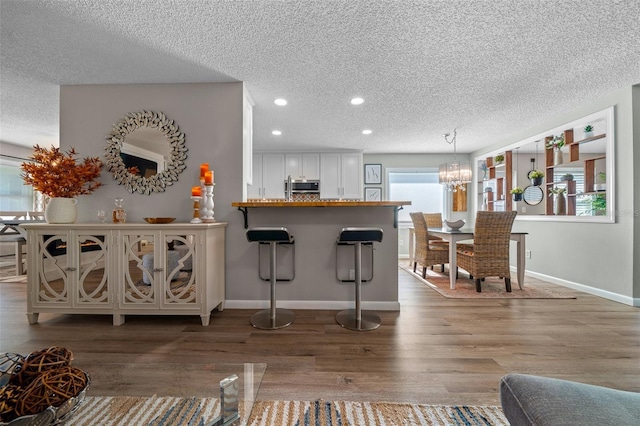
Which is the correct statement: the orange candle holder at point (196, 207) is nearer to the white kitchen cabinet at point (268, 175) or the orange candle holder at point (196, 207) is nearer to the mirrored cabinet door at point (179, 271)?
the mirrored cabinet door at point (179, 271)

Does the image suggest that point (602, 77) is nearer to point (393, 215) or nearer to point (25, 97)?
point (393, 215)

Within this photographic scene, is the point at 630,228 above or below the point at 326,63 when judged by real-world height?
below

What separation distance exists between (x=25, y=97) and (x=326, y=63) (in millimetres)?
3473

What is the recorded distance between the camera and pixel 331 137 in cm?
478

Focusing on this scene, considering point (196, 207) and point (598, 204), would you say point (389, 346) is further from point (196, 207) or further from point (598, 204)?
point (598, 204)

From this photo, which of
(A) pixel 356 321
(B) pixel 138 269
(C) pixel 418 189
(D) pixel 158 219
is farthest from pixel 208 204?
(C) pixel 418 189

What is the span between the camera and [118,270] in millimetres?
2328

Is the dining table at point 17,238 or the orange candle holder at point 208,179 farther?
the dining table at point 17,238

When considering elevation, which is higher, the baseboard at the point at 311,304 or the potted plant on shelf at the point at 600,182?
the potted plant on shelf at the point at 600,182

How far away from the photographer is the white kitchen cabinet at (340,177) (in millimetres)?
5691

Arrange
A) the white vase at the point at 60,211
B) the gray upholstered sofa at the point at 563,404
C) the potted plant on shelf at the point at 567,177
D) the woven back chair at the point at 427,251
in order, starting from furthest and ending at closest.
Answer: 1. the woven back chair at the point at 427,251
2. the potted plant on shelf at the point at 567,177
3. the white vase at the point at 60,211
4. the gray upholstered sofa at the point at 563,404

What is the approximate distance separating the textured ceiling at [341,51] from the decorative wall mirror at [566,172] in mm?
436

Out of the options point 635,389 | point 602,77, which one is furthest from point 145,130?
point 602,77

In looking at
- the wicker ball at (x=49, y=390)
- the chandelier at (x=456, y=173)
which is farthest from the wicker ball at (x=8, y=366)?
the chandelier at (x=456, y=173)
